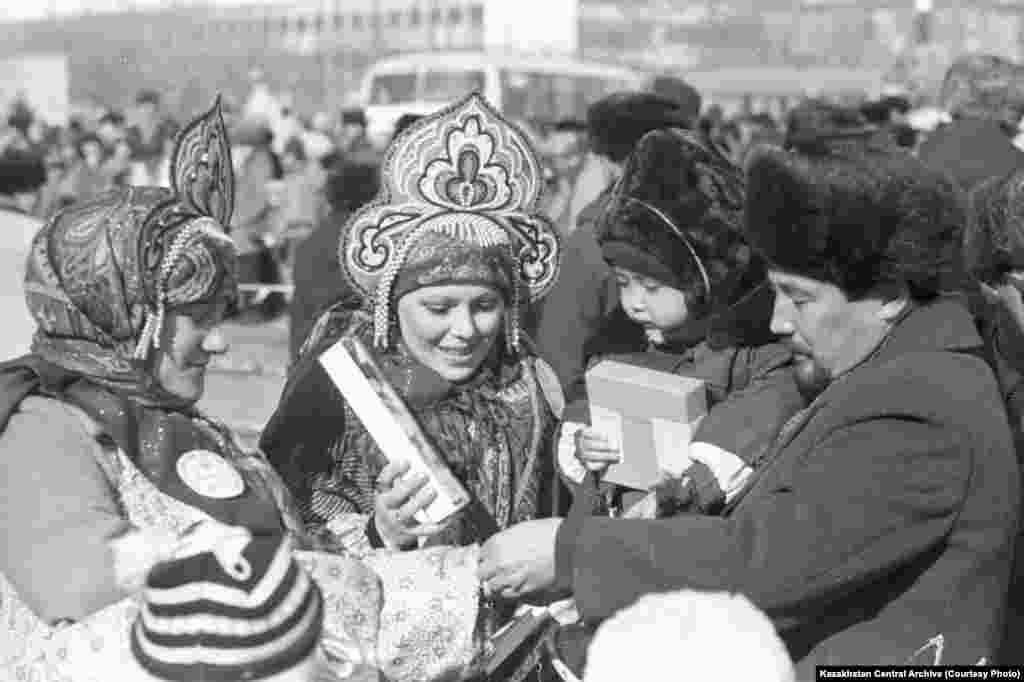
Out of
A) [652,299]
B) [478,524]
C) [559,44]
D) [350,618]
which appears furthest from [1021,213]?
[559,44]

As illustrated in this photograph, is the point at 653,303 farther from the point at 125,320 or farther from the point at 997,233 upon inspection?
the point at 125,320

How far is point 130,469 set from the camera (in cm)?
280

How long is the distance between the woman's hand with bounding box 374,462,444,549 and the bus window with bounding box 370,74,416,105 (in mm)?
16670

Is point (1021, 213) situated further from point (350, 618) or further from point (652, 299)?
point (350, 618)

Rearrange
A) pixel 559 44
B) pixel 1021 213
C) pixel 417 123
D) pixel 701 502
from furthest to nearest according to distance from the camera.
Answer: pixel 559 44 < pixel 417 123 < pixel 1021 213 < pixel 701 502

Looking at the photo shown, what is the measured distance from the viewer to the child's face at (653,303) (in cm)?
348

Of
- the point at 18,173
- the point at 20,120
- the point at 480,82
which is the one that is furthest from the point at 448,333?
the point at 20,120

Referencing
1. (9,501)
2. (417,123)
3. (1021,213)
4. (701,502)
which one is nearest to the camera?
(9,501)

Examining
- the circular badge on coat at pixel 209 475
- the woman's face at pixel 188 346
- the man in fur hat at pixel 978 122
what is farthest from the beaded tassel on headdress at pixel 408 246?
the man in fur hat at pixel 978 122

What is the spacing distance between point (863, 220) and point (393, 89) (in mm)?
17606

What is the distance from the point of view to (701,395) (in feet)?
10.3

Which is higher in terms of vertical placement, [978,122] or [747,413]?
[978,122]

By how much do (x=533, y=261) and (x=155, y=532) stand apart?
134 cm

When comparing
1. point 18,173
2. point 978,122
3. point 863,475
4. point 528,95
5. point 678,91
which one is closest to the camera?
point 863,475
